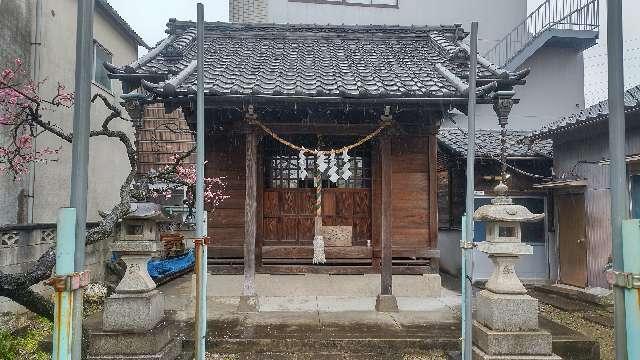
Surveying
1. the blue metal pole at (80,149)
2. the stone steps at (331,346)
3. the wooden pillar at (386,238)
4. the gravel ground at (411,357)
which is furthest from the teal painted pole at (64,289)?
the wooden pillar at (386,238)

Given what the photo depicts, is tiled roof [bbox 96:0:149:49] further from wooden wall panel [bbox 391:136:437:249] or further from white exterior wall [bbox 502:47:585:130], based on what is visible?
white exterior wall [bbox 502:47:585:130]

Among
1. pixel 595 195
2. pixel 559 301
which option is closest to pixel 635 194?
pixel 595 195

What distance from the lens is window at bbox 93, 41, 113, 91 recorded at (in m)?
14.9

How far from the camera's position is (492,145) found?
15.5 metres

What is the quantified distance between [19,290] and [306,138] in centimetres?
718

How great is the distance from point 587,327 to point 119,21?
1773cm

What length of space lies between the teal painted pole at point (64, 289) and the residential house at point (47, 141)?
7554 millimetres

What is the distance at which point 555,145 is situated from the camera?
1434cm

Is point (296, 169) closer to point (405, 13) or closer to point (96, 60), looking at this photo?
point (96, 60)

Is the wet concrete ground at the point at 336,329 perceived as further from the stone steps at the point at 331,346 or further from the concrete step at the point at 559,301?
the concrete step at the point at 559,301

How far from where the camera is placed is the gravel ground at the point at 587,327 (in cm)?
805

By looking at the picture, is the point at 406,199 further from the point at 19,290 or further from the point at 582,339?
the point at 19,290

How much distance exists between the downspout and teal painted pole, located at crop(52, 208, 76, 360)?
9.59 m

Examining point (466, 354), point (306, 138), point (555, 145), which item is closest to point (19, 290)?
point (466, 354)
